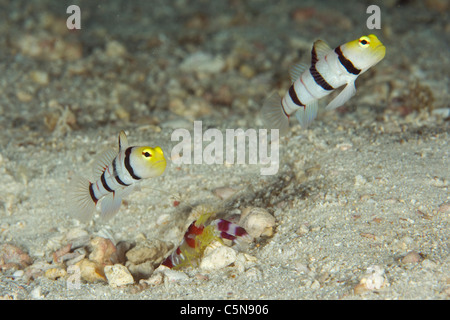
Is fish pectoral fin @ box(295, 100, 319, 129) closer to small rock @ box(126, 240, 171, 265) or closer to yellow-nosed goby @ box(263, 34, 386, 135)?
yellow-nosed goby @ box(263, 34, 386, 135)

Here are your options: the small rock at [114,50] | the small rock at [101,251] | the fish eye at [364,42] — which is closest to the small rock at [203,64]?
the small rock at [114,50]

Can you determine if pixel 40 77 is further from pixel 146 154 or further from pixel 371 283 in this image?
pixel 371 283

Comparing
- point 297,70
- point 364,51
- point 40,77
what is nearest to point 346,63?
point 364,51

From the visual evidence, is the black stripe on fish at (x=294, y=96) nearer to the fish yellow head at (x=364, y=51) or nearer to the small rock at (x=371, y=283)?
the fish yellow head at (x=364, y=51)

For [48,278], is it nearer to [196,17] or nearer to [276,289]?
[276,289]
